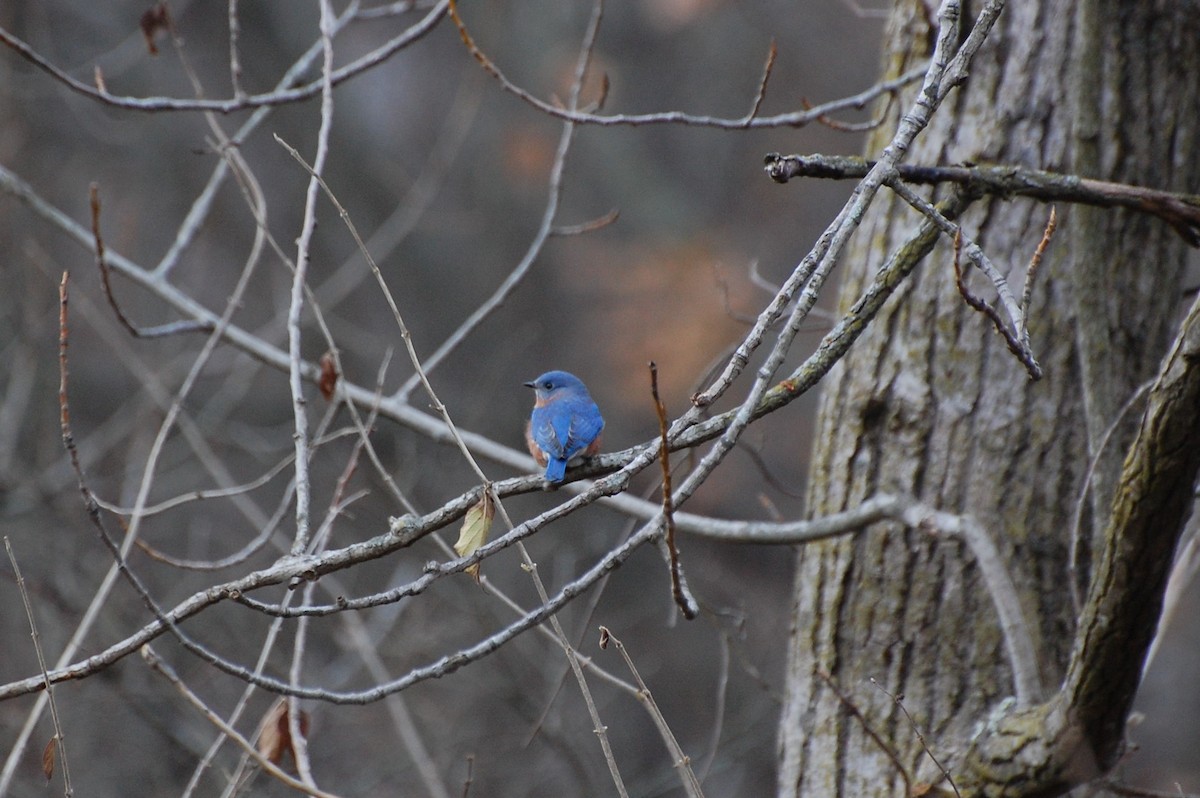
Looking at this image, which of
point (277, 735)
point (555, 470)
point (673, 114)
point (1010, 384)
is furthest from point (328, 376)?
point (1010, 384)

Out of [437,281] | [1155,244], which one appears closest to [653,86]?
[437,281]

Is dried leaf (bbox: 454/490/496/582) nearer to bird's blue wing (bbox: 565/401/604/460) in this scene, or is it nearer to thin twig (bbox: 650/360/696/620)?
thin twig (bbox: 650/360/696/620)

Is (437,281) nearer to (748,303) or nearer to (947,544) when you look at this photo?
(748,303)

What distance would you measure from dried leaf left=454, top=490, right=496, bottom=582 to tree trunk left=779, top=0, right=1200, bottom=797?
1.43 metres

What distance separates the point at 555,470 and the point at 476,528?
3.07 feet

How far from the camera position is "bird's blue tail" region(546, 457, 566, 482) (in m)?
2.46

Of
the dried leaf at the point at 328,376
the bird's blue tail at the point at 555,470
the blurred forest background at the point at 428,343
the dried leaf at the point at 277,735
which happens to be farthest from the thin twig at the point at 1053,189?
the blurred forest background at the point at 428,343

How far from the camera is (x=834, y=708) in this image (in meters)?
2.98

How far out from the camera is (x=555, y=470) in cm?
284

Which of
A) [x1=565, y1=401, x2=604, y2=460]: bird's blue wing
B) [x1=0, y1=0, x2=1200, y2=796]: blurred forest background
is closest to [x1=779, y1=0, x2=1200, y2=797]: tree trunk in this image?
[x1=565, y1=401, x2=604, y2=460]: bird's blue wing

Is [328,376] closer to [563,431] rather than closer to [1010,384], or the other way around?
[563,431]

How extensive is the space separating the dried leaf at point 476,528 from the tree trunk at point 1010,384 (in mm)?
1429

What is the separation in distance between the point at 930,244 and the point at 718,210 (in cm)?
962

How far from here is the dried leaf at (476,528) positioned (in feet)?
6.16
